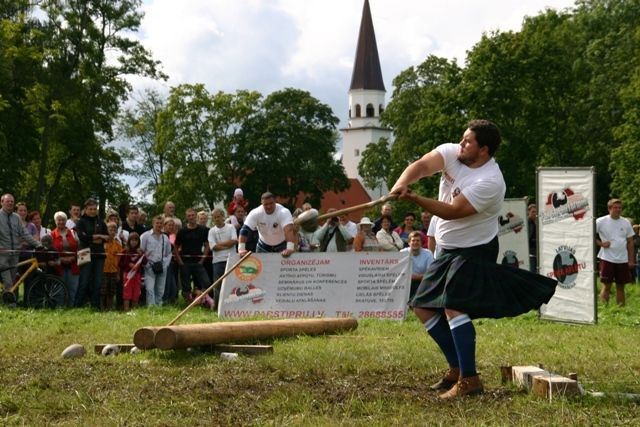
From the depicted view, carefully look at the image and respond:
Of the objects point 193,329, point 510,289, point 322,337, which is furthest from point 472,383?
point 322,337

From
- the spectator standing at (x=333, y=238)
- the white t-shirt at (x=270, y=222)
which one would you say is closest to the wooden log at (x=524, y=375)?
the white t-shirt at (x=270, y=222)

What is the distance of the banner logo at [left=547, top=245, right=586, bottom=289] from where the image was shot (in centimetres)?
1316

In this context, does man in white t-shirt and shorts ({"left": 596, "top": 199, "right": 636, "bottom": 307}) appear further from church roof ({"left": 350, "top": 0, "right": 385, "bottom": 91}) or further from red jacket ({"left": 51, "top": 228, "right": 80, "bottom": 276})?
church roof ({"left": 350, "top": 0, "right": 385, "bottom": 91})

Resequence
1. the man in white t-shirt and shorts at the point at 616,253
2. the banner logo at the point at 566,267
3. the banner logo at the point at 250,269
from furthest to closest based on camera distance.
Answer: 1. the man in white t-shirt and shorts at the point at 616,253
2. the banner logo at the point at 250,269
3. the banner logo at the point at 566,267

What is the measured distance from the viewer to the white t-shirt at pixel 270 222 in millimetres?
13680

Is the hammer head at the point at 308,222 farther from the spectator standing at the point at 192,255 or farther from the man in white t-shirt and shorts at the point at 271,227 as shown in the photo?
the spectator standing at the point at 192,255

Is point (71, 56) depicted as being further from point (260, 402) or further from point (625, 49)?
point (260, 402)

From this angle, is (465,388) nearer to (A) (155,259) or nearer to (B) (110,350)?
(B) (110,350)

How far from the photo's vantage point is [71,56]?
38.3 meters

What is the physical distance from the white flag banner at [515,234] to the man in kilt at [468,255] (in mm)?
9720

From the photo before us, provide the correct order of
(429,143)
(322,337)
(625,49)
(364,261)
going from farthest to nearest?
(429,143) < (625,49) < (364,261) < (322,337)

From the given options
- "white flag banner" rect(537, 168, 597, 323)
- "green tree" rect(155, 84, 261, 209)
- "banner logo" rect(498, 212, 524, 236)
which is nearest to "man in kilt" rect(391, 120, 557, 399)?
"white flag banner" rect(537, 168, 597, 323)

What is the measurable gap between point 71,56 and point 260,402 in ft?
113

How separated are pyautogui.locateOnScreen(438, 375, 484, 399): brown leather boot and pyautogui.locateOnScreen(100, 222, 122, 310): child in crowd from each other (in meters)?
9.97
